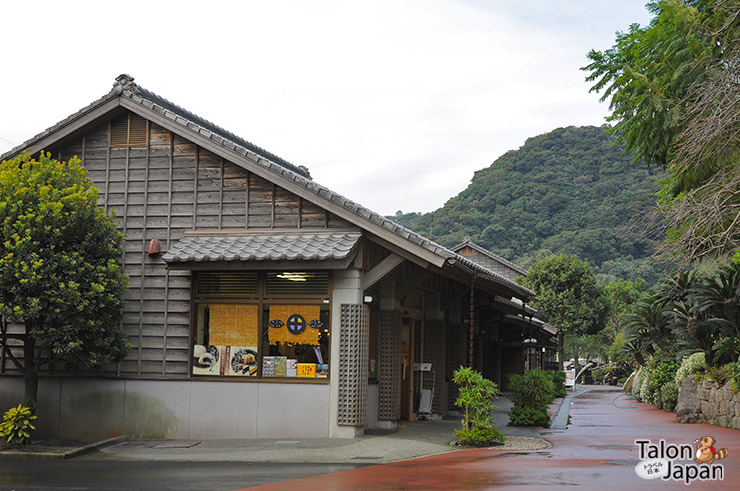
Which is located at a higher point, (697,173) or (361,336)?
(697,173)

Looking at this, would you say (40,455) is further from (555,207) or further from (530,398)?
(555,207)

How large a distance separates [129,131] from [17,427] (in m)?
6.44

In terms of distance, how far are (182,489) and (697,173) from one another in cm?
1042

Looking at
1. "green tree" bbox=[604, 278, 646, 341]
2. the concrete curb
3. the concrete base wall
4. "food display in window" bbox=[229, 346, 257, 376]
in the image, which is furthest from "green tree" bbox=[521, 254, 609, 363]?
the concrete curb

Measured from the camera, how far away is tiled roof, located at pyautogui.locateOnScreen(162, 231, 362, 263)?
14.5 metres

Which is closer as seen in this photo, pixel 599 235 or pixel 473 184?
pixel 599 235

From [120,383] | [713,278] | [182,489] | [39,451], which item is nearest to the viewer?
[182,489]

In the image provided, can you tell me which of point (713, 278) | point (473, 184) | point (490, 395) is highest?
point (473, 184)

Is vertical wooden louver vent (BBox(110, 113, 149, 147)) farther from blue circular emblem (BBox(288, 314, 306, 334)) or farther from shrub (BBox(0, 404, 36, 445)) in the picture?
shrub (BBox(0, 404, 36, 445))

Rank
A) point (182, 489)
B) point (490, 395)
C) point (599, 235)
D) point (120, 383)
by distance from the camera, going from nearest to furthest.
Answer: point (182, 489) < point (490, 395) < point (120, 383) < point (599, 235)

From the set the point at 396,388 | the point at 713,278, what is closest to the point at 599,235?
the point at 713,278

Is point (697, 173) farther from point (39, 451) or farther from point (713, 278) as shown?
point (39, 451)

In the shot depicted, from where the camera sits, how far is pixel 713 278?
22.8 m

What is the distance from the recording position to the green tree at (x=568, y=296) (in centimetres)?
5359
